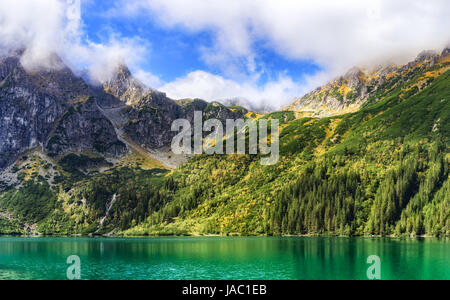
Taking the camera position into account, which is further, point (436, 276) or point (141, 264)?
point (141, 264)

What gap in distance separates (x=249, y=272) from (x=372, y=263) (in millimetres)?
30743

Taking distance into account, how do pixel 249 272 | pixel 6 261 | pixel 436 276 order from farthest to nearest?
pixel 6 261 < pixel 249 272 < pixel 436 276
